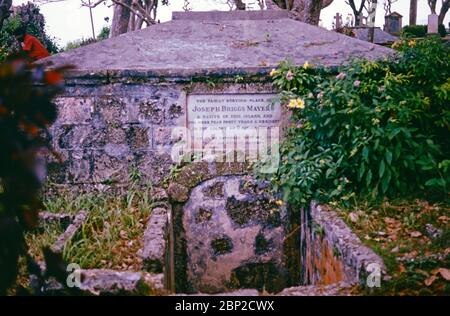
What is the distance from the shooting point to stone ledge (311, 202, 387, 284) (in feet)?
9.63

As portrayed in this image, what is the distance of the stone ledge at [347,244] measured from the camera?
9.63 feet

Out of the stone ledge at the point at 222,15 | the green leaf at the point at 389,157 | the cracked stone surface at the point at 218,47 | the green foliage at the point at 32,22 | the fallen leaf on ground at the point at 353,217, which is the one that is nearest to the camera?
the fallen leaf on ground at the point at 353,217

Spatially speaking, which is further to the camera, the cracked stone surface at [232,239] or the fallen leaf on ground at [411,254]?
the cracked stone surface at [232,239]

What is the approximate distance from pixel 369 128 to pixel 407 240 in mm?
1059

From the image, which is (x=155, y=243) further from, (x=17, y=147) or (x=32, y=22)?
(x=32, y=22)

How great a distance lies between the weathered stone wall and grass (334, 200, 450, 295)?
1.64m

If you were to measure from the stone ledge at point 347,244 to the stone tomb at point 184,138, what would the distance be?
33.5 inches

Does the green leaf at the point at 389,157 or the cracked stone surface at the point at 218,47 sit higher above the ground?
the cracked stone surface at the point at 218,47

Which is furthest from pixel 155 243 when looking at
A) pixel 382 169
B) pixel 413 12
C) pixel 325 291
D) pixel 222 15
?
pixel 413 12

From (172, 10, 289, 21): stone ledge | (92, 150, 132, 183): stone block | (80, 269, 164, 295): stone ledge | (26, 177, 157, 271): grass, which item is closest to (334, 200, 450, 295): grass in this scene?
(80, 269, 164, 295): stone ledge

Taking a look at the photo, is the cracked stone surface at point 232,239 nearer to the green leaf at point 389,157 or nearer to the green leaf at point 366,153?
the green leaf at point 366,153

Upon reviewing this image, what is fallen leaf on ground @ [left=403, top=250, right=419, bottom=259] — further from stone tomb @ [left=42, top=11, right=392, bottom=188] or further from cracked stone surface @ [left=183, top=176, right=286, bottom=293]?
stone tomb @ [left=42, top=11, right=392, bottom=188]

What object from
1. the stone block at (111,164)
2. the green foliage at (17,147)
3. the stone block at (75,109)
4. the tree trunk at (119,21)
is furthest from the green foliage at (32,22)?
the green foliage at (17,147)

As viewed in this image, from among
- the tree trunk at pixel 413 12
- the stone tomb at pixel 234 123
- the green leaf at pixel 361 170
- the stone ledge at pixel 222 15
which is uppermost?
the tree trunk at pixel 413 12
